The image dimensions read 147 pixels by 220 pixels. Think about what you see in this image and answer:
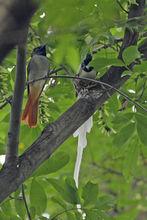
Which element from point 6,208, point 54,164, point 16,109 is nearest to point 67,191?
point 54,164

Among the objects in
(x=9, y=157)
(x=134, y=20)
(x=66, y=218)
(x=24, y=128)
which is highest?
(x=134, y=20)

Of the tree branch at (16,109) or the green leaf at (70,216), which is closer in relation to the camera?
the tree branch at (16,109)

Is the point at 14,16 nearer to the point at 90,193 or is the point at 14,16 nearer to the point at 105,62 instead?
the point at 105,62

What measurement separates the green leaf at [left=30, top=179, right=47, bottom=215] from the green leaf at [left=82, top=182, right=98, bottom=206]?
157 millimetres

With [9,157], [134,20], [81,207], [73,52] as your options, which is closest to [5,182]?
[9,157]

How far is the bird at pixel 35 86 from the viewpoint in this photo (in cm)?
250

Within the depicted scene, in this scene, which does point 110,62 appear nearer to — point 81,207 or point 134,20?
point 134,20

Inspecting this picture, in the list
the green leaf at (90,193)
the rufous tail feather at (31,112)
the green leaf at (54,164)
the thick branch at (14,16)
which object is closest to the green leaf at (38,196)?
the green leaf at (54,164)

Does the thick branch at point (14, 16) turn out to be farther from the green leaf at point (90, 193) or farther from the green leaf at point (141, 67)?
the green leaf at point (90, 193)

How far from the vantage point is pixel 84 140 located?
309 centimetres

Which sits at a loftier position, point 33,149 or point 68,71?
point 68,71

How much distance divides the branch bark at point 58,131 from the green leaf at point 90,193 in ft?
0.95

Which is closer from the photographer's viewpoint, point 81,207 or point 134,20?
point 134,20

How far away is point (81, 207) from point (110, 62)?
57cm
